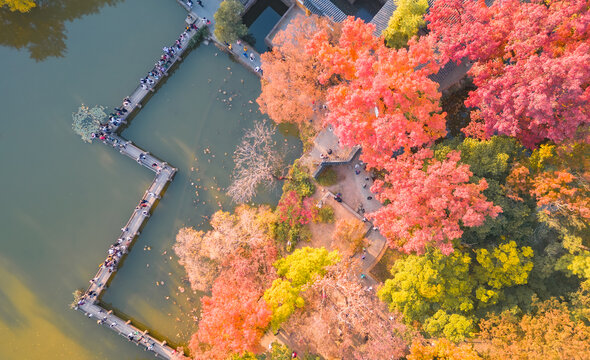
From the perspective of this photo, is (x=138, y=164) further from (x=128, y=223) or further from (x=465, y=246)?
(x=465, y=246)

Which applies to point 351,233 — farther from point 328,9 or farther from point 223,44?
point 223,44

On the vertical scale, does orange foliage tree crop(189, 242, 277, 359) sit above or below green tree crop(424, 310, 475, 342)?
below

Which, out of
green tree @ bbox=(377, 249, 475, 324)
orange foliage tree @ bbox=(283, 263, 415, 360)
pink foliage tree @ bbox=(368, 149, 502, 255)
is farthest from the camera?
orange foliage tree @ bbox=(283, 263, 415, 360)

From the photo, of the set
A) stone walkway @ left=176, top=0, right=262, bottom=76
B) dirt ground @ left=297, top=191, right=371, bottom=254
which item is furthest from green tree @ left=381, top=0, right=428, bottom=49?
dirt ground @ left=297, top=191, right=371, bottom=254

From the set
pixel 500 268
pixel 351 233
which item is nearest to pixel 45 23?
pixel 351 233

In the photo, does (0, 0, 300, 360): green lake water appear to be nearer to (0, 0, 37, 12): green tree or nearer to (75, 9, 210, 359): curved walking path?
(75, 9, 210, 359): curved walking path

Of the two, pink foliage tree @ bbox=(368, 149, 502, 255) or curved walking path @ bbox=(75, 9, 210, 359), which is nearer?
pink foliage tree @ bbox=(368, 149, 502, 255)
